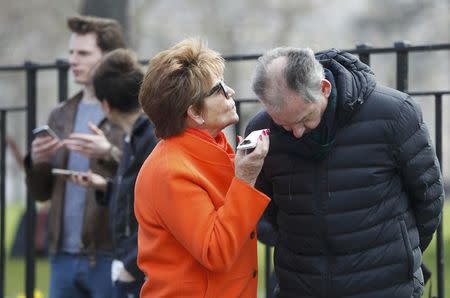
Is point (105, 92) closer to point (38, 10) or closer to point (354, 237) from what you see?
point (354, 237)

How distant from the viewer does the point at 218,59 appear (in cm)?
427

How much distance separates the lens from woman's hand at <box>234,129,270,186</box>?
4027 mm

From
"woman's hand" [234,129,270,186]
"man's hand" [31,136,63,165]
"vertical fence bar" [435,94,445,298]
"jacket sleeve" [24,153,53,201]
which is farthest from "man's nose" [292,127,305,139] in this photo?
"jacket sleeve" [24,153,53,201]

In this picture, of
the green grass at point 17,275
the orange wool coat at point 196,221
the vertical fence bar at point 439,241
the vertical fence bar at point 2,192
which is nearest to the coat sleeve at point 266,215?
the orange wool coat at point 196,221

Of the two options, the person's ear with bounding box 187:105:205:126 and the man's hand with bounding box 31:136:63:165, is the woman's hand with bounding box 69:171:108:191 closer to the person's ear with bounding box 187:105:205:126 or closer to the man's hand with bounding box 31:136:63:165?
the man's hand with bounding box 31:136:63:165

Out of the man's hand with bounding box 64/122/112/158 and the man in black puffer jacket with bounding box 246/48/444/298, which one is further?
the man's hand with bounding box 64/122/112/158

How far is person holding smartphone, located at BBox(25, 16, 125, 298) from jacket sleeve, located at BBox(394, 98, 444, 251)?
6.33 ft

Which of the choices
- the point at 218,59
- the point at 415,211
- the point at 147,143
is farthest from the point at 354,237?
the point at 147,143

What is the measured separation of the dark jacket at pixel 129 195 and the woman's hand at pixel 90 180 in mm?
231

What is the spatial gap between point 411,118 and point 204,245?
2.98 feet

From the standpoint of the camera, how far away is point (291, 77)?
398 centimetres

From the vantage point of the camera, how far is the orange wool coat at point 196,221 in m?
4.04

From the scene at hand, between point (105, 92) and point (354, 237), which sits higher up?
point (105, 92)

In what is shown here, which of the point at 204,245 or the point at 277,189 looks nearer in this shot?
the point at 204,245
